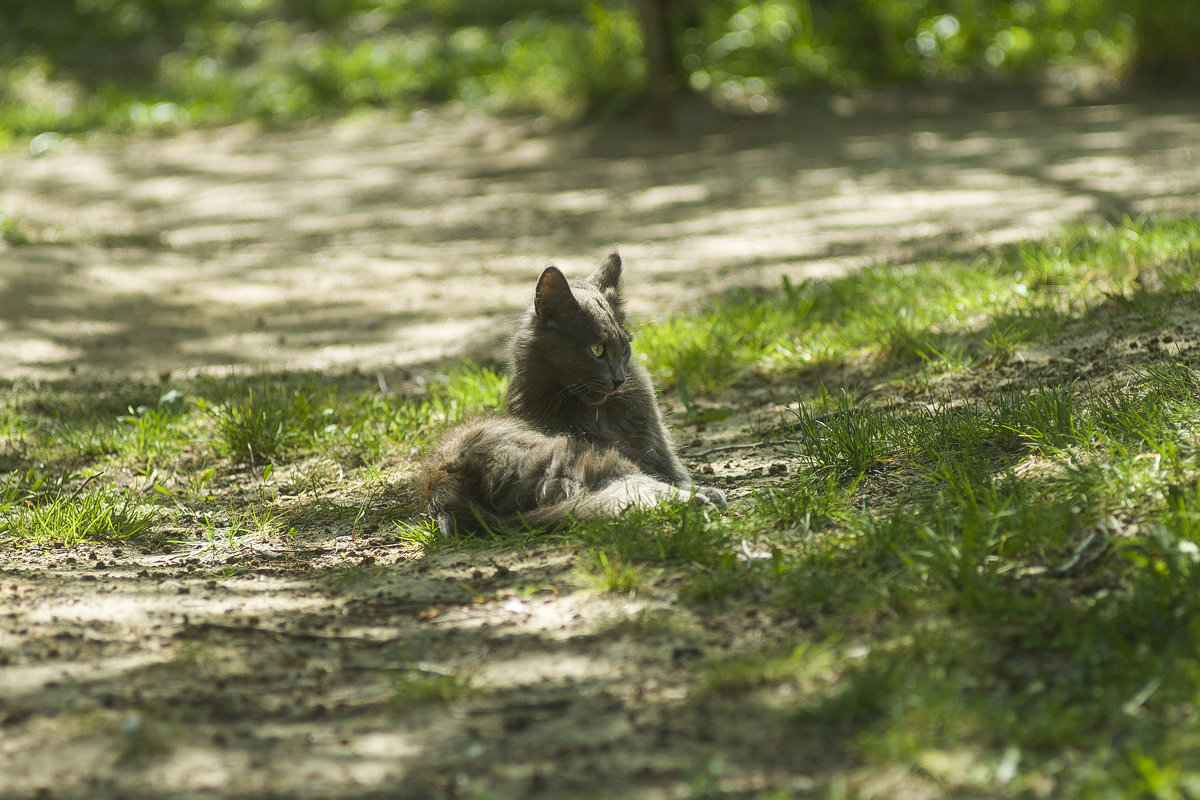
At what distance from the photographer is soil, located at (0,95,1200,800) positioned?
2.56 m

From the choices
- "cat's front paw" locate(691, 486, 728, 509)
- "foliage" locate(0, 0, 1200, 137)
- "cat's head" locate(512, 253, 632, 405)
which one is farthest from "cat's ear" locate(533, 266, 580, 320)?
"foliage" locate(0, 0, 1200, 137)

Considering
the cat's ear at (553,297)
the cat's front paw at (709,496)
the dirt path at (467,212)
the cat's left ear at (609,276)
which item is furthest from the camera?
the dirt path at (467,212)

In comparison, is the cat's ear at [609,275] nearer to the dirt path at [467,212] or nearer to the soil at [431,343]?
the soil at [431,343]

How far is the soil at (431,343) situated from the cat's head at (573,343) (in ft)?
2.27

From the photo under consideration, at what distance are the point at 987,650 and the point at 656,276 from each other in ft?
16.3

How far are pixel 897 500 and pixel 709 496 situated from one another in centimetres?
66

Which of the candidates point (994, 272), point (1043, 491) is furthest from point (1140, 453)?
point (994, 272)

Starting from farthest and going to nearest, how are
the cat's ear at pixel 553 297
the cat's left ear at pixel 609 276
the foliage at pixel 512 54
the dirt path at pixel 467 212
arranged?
1. the foliage at pixel 512 54
2. the dirt path at pixel 467 212
3. the cat's left ear at pixel 609 276
4. the cat's ear at pixel 553 297

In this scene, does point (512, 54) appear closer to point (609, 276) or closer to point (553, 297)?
point (609, 276)

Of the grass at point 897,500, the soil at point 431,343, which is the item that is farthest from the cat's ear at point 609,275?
the grass at point 897,500

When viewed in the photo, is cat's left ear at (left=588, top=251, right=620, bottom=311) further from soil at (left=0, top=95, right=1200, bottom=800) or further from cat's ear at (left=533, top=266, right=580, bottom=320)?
soil at (left=0, top=95, right=1200, bottom=800)

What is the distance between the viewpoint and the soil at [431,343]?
8.39ft

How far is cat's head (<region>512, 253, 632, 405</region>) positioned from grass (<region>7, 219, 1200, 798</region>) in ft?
2.20

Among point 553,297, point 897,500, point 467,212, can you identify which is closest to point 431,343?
→ point 553,297
